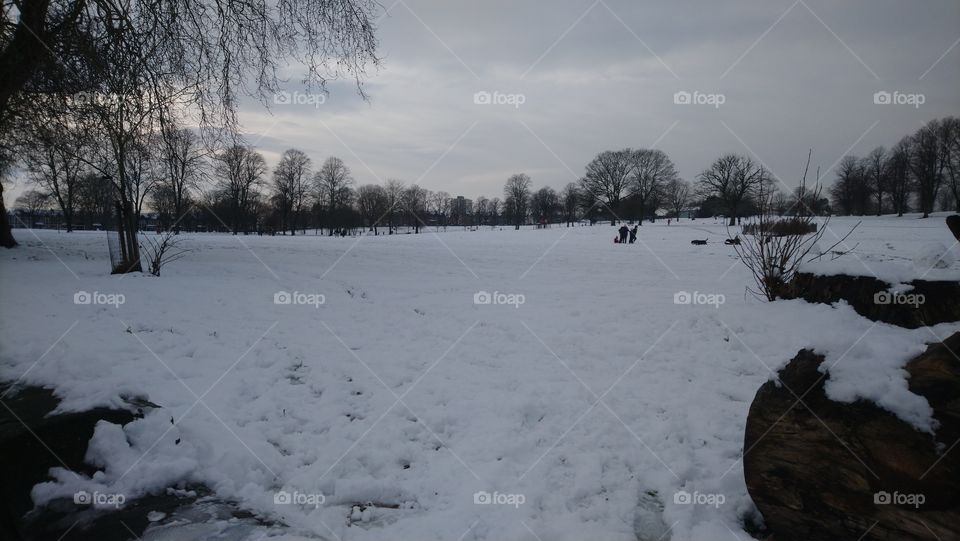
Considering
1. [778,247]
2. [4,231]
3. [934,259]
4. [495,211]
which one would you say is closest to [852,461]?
[934,259]

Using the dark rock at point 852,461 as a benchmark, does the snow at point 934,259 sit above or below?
above

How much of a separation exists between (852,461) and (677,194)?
90748mm

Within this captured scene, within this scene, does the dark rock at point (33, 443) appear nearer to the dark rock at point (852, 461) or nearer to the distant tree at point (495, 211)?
the dark rock at point (852, 461)

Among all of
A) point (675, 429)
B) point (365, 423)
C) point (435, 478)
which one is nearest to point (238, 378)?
point (365, 423)

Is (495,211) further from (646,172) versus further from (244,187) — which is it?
(244,187)

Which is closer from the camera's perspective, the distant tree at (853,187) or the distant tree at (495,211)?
the distant tree at (853,187)

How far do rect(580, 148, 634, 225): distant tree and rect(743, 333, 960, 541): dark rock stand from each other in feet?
225

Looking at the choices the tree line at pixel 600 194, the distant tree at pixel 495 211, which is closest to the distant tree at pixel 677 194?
the tree line at pixel 600 194

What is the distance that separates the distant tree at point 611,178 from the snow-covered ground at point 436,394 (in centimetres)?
6300

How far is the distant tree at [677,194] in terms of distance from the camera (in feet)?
245

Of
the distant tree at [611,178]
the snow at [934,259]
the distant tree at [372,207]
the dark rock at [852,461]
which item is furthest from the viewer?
the distant tree at [372,207]

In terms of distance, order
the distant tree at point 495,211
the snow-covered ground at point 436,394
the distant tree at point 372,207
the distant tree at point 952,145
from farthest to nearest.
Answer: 1. the distant tree at point 495,211
2. the distant tree at point 372,207
3. the distant tree at point 952,145
4. the snow-covered ground at point 436,394

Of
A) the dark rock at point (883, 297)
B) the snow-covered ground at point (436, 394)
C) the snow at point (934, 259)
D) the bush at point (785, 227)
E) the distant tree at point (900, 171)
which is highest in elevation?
the distant tree at point (900, 171)

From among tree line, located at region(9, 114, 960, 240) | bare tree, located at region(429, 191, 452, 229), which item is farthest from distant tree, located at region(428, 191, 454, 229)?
→ tree line, located at region(9, 114, 960, 240)
